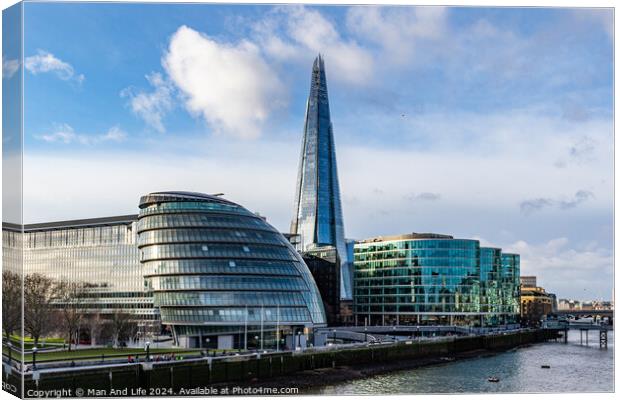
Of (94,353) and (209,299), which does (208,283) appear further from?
(94,353)

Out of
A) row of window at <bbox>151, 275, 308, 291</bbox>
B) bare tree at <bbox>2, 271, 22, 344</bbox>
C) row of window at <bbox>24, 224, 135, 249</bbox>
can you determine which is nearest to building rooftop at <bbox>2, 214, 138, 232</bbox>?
row of window at <bbox>24, 224, 135, 249</bbox>

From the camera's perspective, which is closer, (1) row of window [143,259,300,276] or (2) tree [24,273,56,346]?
(2) tree [24,273,56,346]

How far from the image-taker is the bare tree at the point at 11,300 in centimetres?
4982

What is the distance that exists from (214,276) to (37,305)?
1749 cm

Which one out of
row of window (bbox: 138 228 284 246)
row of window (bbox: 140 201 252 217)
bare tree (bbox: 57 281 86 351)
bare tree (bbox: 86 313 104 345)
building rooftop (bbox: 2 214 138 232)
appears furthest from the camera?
building rooftop (bbox: 2 214 138 232)

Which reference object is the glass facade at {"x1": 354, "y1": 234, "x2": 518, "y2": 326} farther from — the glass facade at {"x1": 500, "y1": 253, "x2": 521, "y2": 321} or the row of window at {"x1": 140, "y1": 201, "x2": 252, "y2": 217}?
the row of window at {"x1": 140, "y1": 201, "x2": 252, "y2": 217}

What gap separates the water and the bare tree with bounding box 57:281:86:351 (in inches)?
891

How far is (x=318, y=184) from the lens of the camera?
178m

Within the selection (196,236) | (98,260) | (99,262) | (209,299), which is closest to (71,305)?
(99,262)

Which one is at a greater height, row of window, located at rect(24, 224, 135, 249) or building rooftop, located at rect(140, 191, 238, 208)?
building rooftop, located at rect(140, 191, 238, 208)

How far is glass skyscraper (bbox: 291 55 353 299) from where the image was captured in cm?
17788

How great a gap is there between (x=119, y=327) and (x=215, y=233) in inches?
499

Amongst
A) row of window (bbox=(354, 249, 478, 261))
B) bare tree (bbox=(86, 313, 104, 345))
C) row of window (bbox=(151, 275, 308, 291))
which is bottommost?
bare tree (bbox=(86, 313, 104, 345))

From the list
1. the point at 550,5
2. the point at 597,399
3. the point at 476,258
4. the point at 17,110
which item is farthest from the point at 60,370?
the point at 476,258
